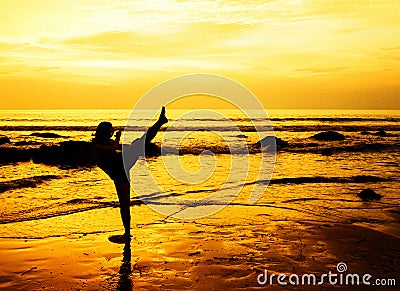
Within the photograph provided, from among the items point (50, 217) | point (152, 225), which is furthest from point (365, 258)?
point (50, 217)

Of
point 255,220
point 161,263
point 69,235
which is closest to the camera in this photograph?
point 161,263

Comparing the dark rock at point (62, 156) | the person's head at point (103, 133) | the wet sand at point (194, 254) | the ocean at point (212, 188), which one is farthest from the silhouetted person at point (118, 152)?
the dark rock at point (62, 156)

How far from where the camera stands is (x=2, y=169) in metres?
20.2

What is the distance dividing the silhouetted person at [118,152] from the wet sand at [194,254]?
4.05 ft

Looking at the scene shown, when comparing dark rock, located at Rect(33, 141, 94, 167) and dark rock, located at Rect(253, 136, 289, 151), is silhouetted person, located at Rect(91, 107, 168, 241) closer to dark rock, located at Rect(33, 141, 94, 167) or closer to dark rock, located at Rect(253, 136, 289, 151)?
dark rock, located at Rect(33, 141, 94, 167)

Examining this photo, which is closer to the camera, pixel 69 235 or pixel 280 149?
pixel 69 235

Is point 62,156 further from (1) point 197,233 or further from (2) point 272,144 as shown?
(1) point 197,233

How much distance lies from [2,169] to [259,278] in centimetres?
1764

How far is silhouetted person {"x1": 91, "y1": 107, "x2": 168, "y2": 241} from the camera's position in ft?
23.8

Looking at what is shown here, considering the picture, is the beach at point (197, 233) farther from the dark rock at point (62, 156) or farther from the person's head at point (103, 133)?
the dark rock at point (62, 156)

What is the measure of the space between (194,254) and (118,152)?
2.39 m

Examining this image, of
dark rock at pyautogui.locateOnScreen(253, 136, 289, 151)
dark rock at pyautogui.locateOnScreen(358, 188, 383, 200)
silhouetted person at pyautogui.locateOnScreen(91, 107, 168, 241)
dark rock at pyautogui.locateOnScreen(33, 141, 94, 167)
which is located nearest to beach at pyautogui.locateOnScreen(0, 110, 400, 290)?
dark rock at pyautogui.locateOnScreen(358, 188, 383, 200)

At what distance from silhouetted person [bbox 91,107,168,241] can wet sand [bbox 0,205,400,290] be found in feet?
4.05

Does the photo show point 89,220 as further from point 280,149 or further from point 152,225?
point 280,149
